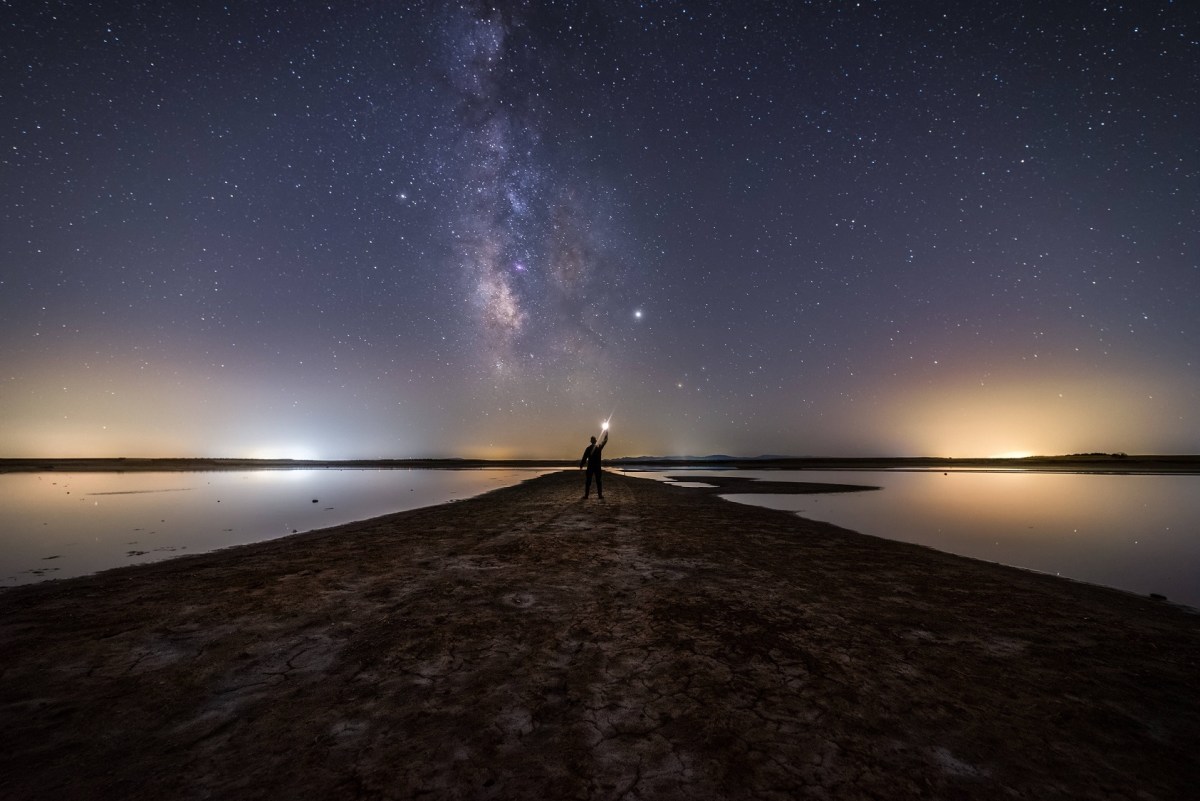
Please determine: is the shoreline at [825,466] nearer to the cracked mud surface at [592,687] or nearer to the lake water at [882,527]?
the lake water at [882,527]

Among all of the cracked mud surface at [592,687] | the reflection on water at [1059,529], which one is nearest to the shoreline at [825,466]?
the reflection on water at [1059,529]

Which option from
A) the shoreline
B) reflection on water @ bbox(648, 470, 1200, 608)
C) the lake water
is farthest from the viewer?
the shoreline

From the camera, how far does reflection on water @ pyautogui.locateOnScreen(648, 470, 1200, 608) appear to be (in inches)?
375

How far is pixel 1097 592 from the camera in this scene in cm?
751

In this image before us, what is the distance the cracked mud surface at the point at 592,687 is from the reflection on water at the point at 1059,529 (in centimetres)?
284

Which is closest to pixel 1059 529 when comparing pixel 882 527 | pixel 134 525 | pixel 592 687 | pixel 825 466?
pixel 882 527

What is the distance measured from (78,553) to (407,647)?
11575 mm

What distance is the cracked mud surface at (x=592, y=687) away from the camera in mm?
2840

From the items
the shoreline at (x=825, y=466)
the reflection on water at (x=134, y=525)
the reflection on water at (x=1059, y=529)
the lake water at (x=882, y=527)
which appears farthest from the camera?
the shoreline at (x=825, y=466)

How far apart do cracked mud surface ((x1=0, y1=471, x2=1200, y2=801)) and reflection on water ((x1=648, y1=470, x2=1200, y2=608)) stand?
2.84 m

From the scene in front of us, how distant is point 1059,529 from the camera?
1473cm

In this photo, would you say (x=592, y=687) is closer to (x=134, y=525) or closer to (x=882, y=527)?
(x=882, y=527)

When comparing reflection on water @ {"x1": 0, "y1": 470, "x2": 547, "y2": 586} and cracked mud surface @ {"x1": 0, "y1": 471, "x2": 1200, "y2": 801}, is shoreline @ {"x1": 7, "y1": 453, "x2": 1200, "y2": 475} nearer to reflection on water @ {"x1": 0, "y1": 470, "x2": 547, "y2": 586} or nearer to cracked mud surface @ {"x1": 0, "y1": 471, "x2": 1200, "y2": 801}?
reflection on water @ {"x1": 0, "y1": 470, "x2": 547, "y2": 586}

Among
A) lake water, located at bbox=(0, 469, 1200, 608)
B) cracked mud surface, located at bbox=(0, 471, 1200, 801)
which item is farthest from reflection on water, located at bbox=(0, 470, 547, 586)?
cracked mud surface, located at bbox=(0, 471, 1200, 801)
